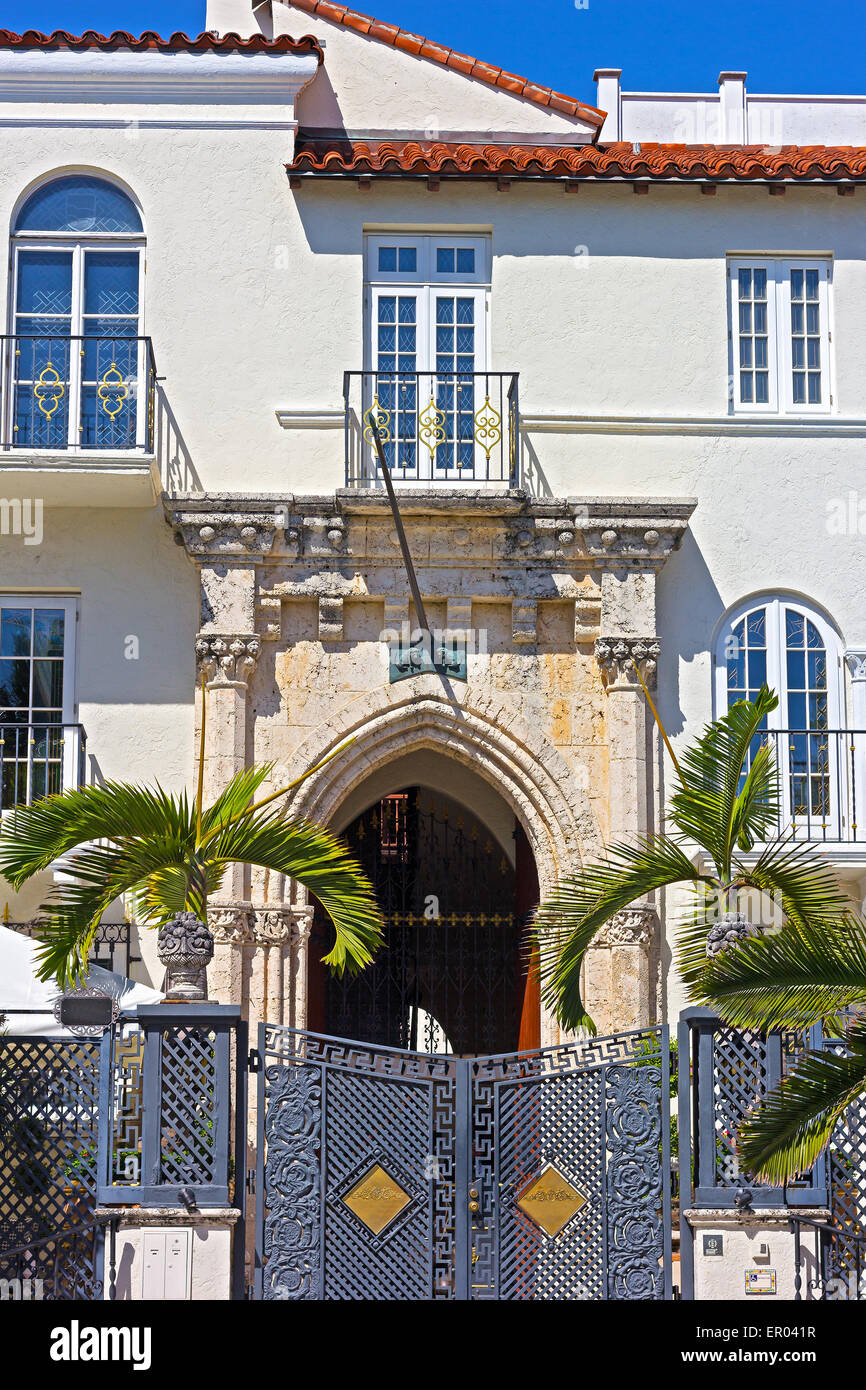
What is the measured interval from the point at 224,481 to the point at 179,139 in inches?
131

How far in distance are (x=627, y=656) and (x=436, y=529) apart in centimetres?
205

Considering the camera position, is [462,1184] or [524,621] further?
[524,621]

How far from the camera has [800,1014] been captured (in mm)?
9445

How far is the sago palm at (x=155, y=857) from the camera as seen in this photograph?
467 inches

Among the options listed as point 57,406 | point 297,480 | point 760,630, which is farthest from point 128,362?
point 760,630

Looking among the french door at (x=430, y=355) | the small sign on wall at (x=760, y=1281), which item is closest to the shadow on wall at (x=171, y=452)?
the french door at (x=430, y=355)

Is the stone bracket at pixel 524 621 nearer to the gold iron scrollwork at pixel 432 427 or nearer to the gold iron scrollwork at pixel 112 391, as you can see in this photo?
the gold iron scrollwork at pixel 432 427

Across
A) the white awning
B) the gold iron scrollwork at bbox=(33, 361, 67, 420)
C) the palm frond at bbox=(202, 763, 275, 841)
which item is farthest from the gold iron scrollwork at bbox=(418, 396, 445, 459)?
the white awning

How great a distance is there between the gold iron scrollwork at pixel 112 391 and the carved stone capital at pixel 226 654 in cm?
222

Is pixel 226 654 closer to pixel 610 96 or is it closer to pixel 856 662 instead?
pixel 856 662

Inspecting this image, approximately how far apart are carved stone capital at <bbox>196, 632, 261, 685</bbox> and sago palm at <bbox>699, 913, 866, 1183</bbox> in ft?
24.2

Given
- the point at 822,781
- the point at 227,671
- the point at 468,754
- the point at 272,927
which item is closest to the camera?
the point at 272,927

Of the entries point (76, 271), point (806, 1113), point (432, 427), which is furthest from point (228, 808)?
point (76, 271)

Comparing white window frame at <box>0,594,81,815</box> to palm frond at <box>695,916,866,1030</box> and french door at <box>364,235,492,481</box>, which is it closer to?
french door at <box>364,235,492,481</box>
